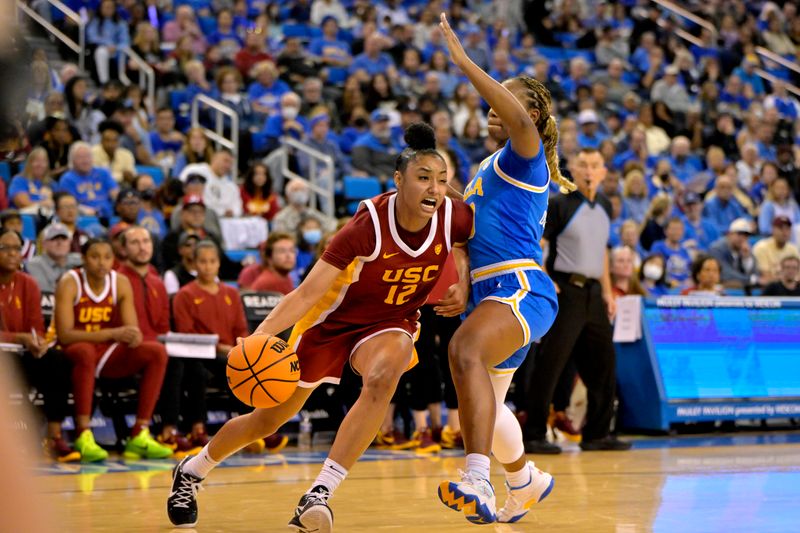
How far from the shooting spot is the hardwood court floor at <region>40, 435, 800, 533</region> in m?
5.60

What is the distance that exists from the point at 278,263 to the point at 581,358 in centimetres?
291

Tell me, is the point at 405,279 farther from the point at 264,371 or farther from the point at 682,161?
the point at 682,161

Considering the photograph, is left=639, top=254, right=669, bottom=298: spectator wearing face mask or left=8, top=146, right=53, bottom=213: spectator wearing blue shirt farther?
left=639, top=254, right=669, bottom=298: spectator wearing face mask

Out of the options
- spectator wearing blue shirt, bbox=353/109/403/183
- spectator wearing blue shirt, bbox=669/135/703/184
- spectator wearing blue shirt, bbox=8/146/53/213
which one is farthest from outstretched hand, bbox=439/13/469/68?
spectator wearing blue shirt, bbox=669/135/703/184

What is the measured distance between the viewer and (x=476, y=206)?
559cm

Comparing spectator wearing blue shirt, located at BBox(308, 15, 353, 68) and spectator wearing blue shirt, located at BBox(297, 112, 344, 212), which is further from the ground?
spectator wearing blue shirt, located at BBox(308, 15, 353, 68)

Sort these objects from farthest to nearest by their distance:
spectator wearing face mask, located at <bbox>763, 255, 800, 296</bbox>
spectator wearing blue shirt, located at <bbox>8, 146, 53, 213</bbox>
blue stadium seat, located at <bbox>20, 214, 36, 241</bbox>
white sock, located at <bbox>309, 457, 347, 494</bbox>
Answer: spectator wearing face mask, located at <bbox>763, 255, 800, 296</bbox> < spectator wearing blue shirt, located at <bbox>8, 146, 53, 213</bbox> < blue stadium seat, located at <bbox>20, 214, 36, 241</bbox> < white sock, located at <bbox>309, 457, 347, 494</bbox>

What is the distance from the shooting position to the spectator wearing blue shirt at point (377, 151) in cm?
1516

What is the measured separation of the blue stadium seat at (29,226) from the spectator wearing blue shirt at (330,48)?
312 inches

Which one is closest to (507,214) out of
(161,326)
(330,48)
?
(161,326)

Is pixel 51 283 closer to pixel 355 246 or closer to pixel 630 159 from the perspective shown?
pixel 355 246

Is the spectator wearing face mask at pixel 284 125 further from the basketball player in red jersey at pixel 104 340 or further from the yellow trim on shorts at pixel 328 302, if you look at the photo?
the yellow trim on shorts at pixel 328 302

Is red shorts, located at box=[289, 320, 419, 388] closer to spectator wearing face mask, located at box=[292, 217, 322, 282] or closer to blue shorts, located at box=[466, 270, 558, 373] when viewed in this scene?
blue shorts, located at box=[466, 270, 558, 373]

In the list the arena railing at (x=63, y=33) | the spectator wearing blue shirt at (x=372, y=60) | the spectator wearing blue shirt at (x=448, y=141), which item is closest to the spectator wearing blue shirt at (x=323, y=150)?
the spectator wearing blue shirt at (x=448, y=141)
